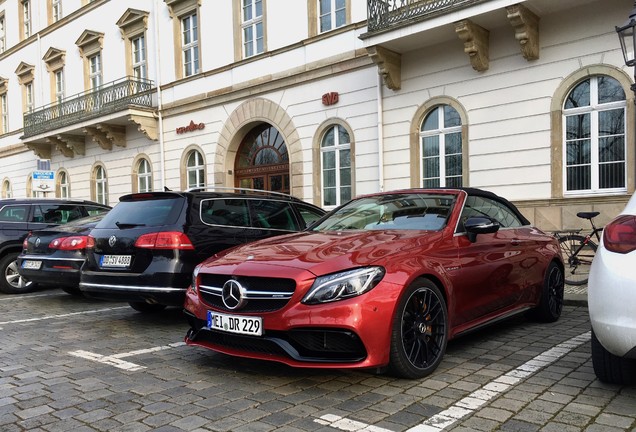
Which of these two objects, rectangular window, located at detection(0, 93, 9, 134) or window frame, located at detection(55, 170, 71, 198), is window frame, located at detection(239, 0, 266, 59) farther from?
rectangular window, located at detection(0, 93, 9, 134)

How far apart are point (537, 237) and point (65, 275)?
615cm

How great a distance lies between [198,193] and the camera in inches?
246

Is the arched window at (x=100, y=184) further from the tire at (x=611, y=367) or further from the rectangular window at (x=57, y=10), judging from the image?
the tire at (x=611, y=367)

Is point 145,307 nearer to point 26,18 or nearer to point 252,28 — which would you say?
point 252,28

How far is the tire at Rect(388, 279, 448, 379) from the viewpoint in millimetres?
3668

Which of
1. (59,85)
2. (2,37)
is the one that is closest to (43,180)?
(59,85)

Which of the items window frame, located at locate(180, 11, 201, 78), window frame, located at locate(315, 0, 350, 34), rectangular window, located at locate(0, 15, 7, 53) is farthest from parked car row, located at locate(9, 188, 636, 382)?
rectangular window, located at locate(0, 15, 7, 53)

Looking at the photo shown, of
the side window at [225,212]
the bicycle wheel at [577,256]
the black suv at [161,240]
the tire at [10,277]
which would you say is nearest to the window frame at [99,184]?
the tire at [10,277]

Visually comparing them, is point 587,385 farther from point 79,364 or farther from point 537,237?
point 79,364

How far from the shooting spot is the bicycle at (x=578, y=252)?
28.8 feet

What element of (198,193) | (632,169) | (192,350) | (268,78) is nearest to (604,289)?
(192,350)

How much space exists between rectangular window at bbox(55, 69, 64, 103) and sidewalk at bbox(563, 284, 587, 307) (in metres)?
23.9

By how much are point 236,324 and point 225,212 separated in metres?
2.76

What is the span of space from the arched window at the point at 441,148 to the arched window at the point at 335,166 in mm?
2237
